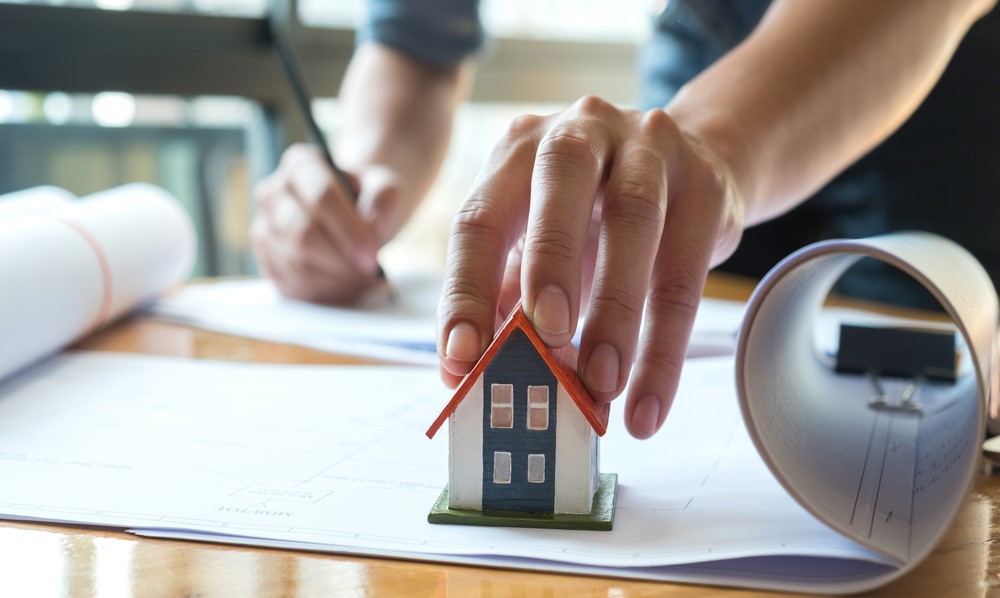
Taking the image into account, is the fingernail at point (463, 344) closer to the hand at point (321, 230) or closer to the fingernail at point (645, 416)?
the fingernail at point (645, 416)

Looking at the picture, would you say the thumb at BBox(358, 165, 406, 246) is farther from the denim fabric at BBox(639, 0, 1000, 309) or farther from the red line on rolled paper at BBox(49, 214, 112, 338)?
the denim fabric at BBox(639, 0, 1000, 309)

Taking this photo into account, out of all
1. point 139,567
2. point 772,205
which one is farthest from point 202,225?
point 139,567

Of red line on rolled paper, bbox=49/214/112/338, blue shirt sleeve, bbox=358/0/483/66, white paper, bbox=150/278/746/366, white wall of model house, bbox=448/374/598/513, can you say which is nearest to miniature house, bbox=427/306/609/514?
white wall of model house, bbox=448/374/598/513

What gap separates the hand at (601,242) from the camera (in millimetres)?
479

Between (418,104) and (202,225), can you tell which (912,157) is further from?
(202,225)

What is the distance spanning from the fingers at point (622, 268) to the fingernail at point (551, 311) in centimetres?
3

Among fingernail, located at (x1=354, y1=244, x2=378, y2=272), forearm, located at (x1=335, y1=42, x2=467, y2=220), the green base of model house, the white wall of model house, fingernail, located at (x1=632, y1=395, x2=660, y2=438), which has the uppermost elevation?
forearm, located at (x1=335, y1=42, x2=467, y2=220)

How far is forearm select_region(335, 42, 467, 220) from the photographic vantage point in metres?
1.43

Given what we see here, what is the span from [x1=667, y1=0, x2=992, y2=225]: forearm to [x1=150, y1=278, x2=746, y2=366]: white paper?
19 cm

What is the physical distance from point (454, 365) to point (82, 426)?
12.5 inches

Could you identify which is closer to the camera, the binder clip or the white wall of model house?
the white wall of model house

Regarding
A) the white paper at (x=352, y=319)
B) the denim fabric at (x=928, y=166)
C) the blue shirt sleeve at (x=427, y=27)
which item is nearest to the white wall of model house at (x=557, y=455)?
the white paper at (x=352, y=319)

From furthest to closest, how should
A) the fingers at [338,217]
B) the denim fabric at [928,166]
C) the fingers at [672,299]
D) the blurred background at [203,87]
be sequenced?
the blurred background at [203,87] → the denim fabric at [928,166] → the fingers at [338,217] → the fingers at [672,299]

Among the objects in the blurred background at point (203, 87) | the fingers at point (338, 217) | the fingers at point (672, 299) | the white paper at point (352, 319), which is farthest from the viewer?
the blurred background at point (203, 87)
